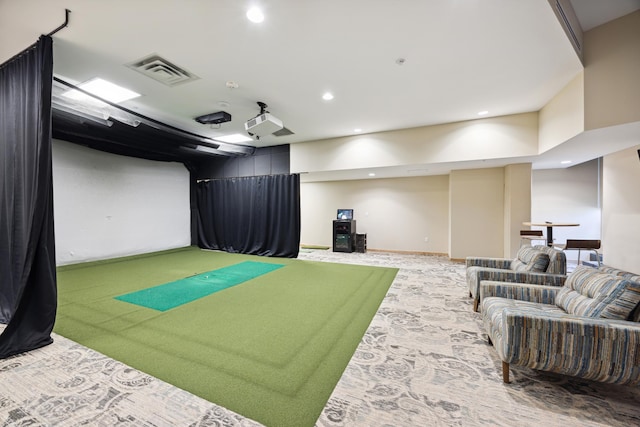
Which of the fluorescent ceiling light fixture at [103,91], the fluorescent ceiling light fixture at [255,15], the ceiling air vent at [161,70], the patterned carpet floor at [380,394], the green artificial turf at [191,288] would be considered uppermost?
the fluorescent ceiling light fixture at [103,91]

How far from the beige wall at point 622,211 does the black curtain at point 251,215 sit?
22.1 feet

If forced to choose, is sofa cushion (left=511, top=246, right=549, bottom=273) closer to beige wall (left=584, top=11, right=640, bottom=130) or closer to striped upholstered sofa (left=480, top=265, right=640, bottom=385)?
striped upholstered sofa (left=480, top=265, right=640, bottom=385)

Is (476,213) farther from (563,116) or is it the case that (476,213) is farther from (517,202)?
(563,116)

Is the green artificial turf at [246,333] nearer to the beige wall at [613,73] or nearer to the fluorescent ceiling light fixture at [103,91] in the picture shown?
the fluorescent ceiling light fixture at [103,91]

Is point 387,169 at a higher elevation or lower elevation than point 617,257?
higher

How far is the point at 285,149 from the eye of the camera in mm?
7355

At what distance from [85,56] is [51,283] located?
2.67m

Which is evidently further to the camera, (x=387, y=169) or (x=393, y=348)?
(x=387, y=169)

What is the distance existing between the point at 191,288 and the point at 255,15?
160 inches

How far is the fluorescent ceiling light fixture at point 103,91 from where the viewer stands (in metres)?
3.77

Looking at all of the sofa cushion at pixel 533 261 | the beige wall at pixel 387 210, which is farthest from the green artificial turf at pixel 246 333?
the beige wall at pixel 387 210

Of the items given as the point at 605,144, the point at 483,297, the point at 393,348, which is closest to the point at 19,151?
the point at 393,348

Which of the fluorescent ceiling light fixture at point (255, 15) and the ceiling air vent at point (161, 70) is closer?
the fluorescent ceiling light fixture at point (255, 15)

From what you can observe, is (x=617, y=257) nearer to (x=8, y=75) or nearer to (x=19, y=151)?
(x=19, y=151)
